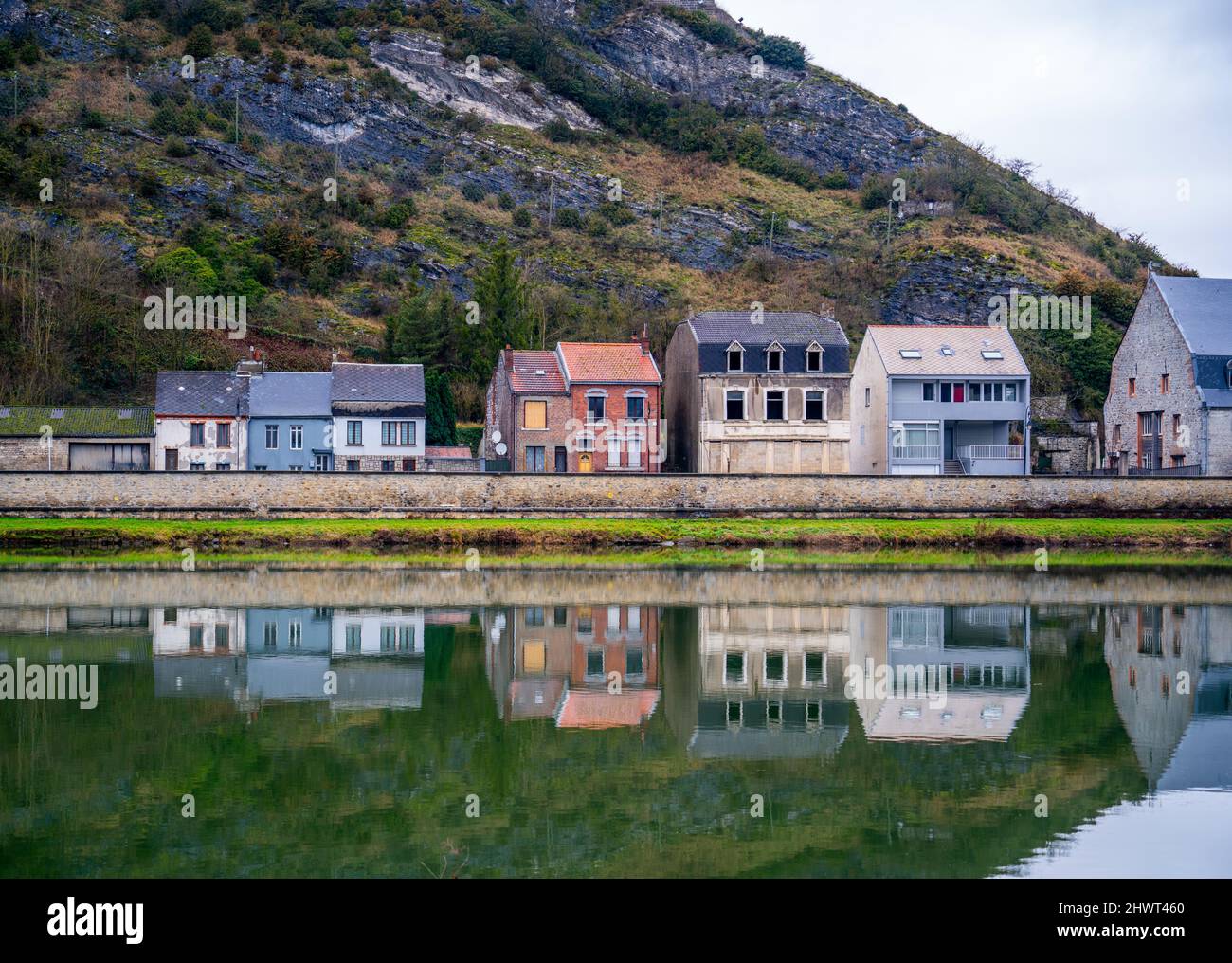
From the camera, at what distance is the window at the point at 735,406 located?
2085 inches

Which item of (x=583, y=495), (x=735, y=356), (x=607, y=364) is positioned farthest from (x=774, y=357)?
(x=583, y=495)

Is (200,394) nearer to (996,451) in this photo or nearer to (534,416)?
(534,416)

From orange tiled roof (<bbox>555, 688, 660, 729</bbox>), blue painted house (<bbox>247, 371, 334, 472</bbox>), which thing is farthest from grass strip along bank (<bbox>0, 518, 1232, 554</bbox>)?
orange tiled roof (<bbox>555, 688, 660, 729</bbox>)

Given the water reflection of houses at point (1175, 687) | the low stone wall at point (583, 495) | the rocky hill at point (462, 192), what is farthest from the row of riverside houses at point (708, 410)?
the water reflection of houses at point (1175, 687)

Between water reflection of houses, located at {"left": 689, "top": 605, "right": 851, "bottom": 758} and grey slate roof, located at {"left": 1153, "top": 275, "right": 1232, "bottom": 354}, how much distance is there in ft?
108

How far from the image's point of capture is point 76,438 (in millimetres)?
51906

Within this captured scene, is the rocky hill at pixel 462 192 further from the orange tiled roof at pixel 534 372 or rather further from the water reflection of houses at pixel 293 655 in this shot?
the water reflection of houses at pixel 293 655

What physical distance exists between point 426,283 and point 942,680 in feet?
215

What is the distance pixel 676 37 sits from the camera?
127 metres

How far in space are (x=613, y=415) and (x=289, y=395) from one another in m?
14.3

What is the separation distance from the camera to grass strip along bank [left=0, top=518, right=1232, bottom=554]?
40.4m

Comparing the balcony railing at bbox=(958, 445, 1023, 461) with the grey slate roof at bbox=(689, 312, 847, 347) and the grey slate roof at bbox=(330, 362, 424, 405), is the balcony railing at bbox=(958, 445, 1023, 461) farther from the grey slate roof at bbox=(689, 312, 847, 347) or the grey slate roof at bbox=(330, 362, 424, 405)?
the grey slate roof at bbox=(330, 362, 424, 405)
